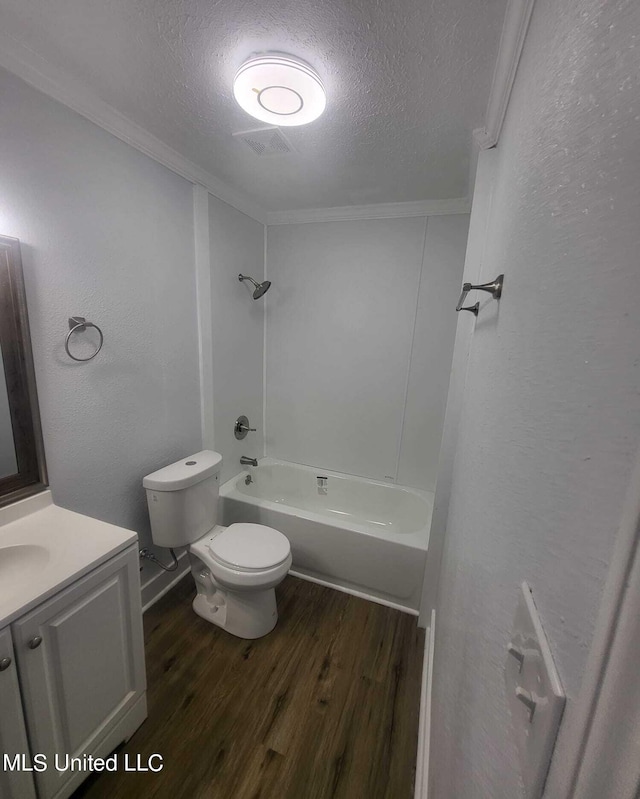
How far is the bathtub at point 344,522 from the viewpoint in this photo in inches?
76.5

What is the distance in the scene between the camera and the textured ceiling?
0.95m

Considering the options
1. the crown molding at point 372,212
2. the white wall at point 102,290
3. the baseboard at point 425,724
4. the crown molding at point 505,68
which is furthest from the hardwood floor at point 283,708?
the crown molding at point 372,212

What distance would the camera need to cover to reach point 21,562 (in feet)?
3.70

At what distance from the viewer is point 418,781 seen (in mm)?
1180

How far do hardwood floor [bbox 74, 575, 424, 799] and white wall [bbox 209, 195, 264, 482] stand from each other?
1045mm

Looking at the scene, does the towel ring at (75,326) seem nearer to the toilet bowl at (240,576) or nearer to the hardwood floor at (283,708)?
the toilet bowl at (240,576)

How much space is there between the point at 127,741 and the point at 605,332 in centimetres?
193

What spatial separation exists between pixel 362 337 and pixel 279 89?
5.05 feet

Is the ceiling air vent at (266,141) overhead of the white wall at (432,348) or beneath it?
overhead

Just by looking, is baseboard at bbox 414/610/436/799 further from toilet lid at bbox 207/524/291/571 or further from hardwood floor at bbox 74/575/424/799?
toilet lid at bbox 207/524/291/571

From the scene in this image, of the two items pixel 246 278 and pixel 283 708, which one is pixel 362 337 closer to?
pixel 246 278

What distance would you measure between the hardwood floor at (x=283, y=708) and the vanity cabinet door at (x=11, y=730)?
37 centimetres

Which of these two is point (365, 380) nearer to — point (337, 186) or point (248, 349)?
point (248, 349)

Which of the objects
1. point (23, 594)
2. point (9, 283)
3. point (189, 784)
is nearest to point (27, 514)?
point (23, 594)
